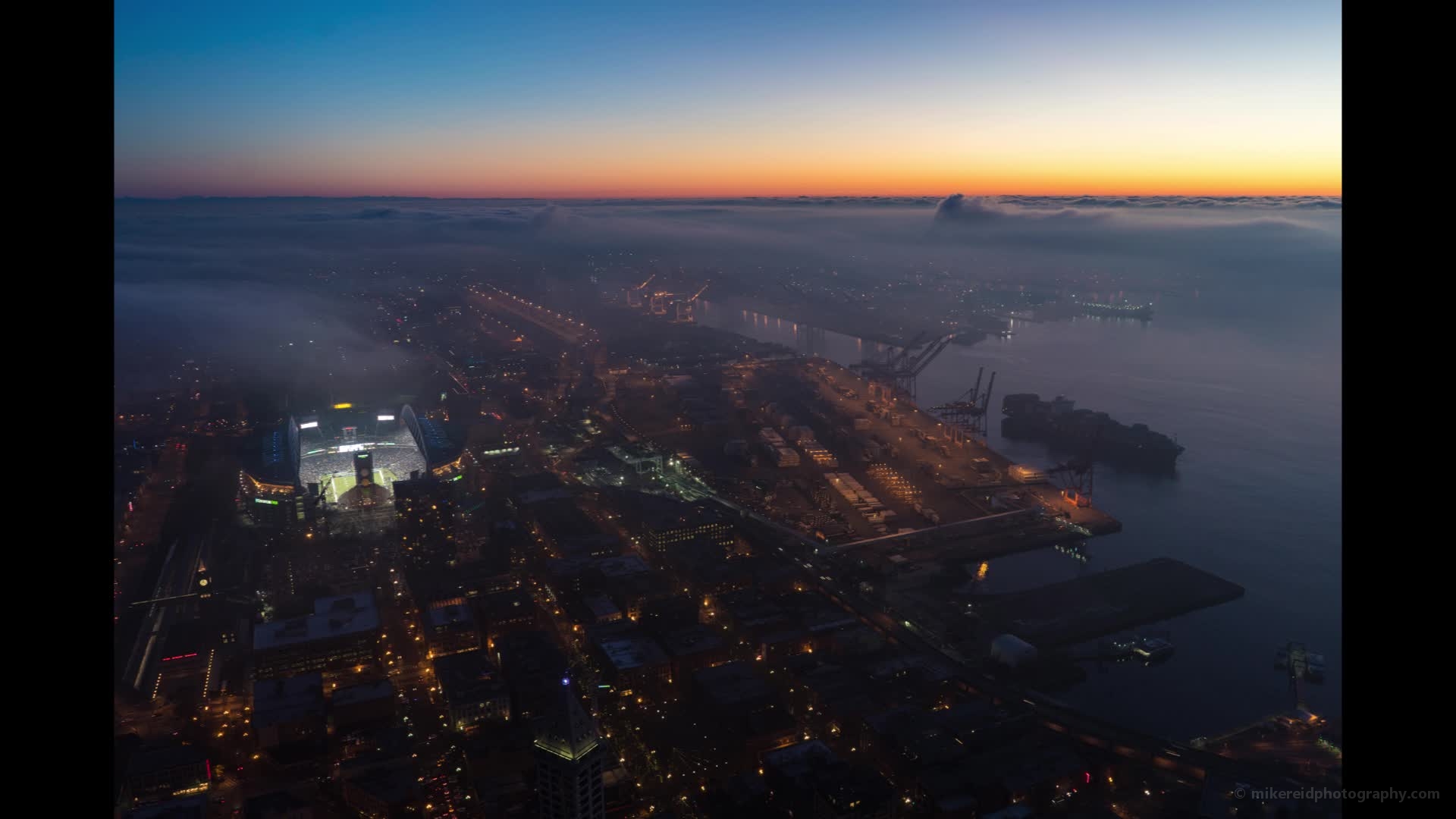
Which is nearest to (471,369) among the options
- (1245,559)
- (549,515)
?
(549,515)

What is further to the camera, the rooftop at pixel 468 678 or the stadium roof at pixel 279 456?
the stadium roof at pixel 279 456

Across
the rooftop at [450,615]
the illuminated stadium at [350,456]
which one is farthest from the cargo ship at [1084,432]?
the illuminated stadium at [350,456]

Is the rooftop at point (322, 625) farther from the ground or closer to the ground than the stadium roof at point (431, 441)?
closer to the ground

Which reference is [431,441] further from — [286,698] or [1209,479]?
[1209,479]

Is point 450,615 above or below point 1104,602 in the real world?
above

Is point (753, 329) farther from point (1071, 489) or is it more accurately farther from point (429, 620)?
point (429, 620)

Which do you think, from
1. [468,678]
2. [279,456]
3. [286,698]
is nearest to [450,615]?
[468,678]

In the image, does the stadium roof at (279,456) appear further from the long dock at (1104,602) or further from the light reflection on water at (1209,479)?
the light reflection on water at (1209,479)
